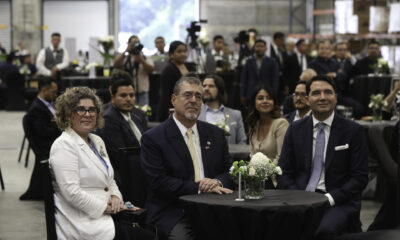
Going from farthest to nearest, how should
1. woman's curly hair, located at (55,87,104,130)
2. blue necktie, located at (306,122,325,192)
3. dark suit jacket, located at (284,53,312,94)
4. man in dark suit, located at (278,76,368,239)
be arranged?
dark suit jacket, located at (284,53,312,94) < blue necktie, located at (306,122,325,192) < man in dark suit, located at (278,76,368,239) < woman's curly hair, located at (55,87,104,130)

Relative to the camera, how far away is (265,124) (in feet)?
19.8

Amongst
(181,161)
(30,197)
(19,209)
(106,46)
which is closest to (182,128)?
Answer: (181,161)

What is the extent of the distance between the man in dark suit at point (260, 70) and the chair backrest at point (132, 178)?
6.09 metres

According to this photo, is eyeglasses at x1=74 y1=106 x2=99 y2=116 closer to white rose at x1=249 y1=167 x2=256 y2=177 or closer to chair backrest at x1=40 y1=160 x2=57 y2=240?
chair backrest at x1=40 y1=160 x2=57 y2=240

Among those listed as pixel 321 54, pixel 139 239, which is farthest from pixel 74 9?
pixel 139 239

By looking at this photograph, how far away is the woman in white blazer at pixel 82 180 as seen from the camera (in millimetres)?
3902

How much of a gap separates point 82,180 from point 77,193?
6.1 inches

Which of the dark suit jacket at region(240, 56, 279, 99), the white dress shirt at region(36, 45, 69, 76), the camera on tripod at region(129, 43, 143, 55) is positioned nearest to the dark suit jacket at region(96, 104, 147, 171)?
the camera on tripod at region(129, 43, 143, 55)

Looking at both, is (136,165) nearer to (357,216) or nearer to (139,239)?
(139,239)

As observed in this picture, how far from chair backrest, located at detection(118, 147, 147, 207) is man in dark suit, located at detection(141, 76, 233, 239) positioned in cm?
20

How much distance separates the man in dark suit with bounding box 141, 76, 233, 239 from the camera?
4.21m

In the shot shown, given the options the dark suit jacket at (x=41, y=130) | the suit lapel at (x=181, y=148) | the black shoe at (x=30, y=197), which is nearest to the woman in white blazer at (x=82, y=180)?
the suit lapel at (x=181, y=148)

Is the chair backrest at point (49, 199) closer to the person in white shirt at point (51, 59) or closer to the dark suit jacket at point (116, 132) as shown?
the dark suit jacket at point (116, 132)

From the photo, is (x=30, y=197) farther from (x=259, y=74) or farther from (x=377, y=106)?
(x=259, y=74)
